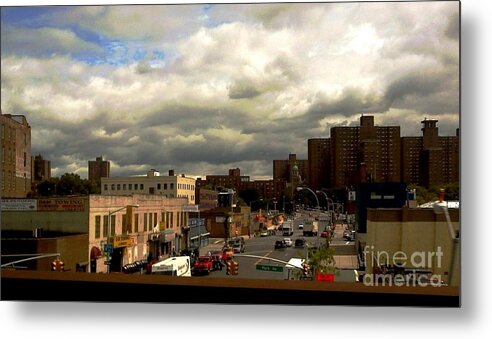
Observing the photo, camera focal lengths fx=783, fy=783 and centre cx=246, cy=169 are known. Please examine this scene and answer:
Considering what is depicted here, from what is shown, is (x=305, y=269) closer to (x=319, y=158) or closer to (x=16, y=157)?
(x=319, y=158)

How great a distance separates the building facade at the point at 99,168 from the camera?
735 cm

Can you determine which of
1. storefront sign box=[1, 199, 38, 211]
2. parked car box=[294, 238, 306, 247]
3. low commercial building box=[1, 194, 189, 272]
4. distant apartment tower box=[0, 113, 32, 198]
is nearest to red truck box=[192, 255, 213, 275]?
low commercial building box=[1, 194, 189, 272]

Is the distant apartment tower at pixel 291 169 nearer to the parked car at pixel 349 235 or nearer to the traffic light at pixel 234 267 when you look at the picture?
the parked car at pixel 349 235

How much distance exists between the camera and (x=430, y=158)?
275 inches

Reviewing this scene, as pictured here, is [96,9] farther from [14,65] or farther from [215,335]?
[215,335]

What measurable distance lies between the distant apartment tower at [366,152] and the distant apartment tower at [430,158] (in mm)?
92

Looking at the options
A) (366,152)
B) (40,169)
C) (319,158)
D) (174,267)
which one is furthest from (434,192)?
(40,169)

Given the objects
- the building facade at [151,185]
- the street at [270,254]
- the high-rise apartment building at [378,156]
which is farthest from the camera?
the building facade at [151,185]

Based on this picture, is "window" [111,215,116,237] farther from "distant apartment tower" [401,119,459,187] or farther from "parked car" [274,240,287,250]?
"distant apartment tower" [401,119,459,187]

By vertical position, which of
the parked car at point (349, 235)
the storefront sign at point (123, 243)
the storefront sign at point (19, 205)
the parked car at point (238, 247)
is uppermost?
the storefront sign at point (19, 205)

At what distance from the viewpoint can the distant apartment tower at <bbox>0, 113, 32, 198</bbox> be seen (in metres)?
7.25

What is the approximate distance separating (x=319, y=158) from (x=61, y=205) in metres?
2.47

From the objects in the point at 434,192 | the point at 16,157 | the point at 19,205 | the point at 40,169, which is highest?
the point at 16,157

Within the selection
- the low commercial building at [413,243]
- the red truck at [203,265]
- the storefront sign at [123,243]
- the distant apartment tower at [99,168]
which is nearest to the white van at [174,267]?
the red truck at [203,265]
